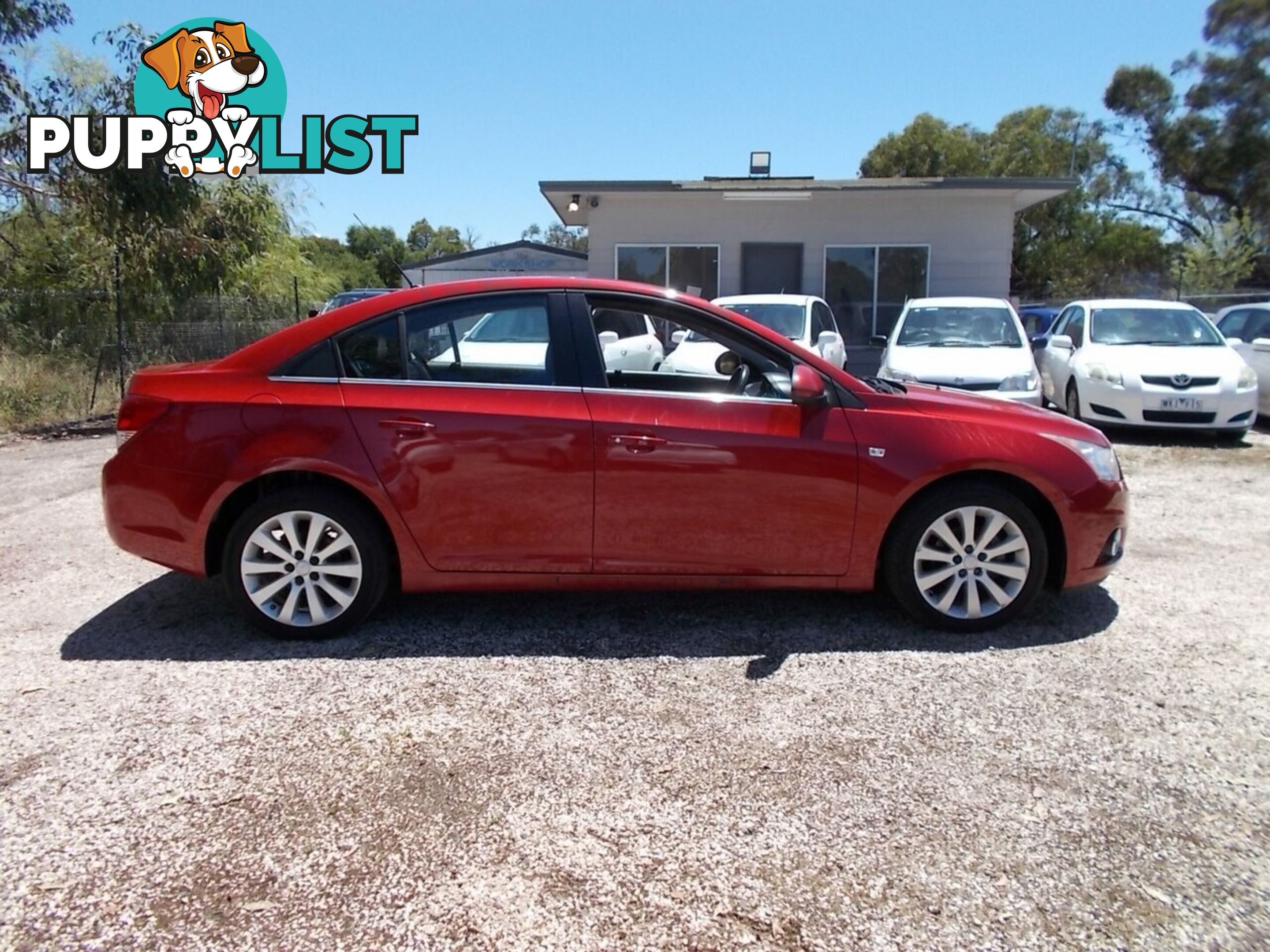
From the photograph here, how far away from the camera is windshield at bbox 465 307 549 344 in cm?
407

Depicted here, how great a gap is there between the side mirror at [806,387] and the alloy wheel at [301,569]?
6.67ft

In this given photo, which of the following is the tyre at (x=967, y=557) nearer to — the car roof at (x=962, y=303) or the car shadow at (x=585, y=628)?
the car shadow at (x=585, y=628)

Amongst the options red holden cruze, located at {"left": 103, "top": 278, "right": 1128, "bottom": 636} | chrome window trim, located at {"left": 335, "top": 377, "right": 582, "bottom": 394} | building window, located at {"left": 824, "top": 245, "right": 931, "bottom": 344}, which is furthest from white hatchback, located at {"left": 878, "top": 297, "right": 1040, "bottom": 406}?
chrome window trim, located at {"left": 335, "top": 377, "right": 582, "bottom": 394}

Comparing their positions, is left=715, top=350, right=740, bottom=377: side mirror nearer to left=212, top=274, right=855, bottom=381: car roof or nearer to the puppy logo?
left=212, top=274, right=855, bottom=381: car roof

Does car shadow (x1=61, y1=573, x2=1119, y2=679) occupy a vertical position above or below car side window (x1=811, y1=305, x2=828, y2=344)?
below

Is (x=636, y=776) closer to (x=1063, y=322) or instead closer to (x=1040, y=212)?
(x=1063, y=322)

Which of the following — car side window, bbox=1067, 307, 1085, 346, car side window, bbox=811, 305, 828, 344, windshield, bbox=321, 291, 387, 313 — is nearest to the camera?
car side window, bbox=1067, 307, 1085, 346

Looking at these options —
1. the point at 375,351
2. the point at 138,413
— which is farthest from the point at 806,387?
the point at 138,413

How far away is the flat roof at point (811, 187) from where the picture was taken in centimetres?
1486

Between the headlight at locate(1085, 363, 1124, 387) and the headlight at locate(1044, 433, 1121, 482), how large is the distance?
591cm

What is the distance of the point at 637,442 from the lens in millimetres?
3875

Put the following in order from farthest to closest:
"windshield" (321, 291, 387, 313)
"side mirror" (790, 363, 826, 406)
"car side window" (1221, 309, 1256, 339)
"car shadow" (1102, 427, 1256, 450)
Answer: "windshield" (321, 291, 387, 313), "car side window" (1221, 309, 1256, 339), "car shadow" (1102, 427, 1256, 450), "side mirror" (790, 363, 826, 406)

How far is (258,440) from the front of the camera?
3.88m

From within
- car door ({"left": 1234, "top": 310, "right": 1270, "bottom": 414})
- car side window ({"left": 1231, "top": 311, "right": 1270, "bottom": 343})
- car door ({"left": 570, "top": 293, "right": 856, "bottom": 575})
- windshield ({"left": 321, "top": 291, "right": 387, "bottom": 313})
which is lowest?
car door ({"left": 570, "top": 293, "right": 856, "bottom": 575})
